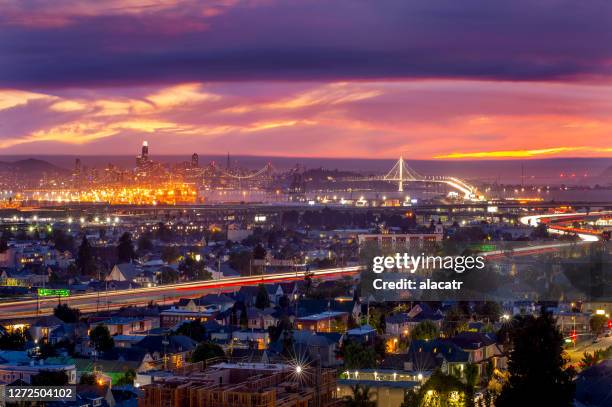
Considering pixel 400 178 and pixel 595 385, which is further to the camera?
pixel 400 178

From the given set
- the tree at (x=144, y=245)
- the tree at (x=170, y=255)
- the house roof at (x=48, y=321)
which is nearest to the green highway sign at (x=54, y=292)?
the house roof at (x=48, y=321)

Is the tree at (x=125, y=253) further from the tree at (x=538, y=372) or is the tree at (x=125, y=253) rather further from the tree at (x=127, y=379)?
the tree at (x=538, y=372)

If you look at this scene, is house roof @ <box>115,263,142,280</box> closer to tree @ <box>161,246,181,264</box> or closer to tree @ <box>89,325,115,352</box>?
tree @ <box>161,246,181,264</box>

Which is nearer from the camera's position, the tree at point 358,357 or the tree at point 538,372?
the tree at point 538,372

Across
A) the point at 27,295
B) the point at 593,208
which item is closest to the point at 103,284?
the point at 27,295

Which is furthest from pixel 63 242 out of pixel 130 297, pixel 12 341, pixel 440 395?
pixel 440 395

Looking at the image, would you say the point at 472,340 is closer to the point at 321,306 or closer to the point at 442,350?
the point at 442,350
